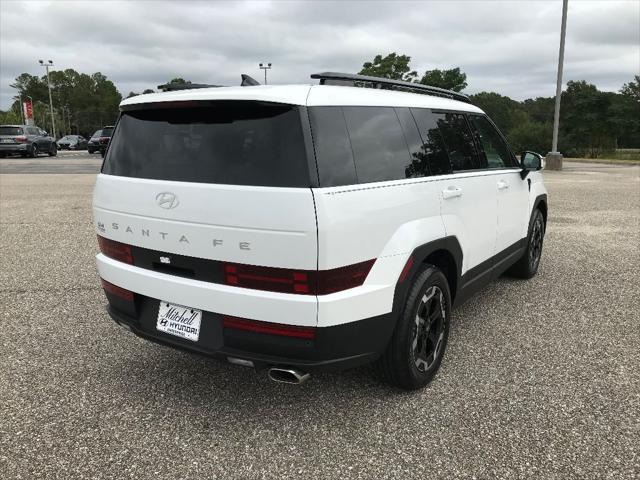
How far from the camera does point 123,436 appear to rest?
9.04ft

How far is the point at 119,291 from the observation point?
3.12 meters

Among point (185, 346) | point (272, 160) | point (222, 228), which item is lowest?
point (185, 346)

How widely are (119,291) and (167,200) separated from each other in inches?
30.1

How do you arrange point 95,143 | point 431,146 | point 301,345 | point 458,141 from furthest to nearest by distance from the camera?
point 95,143
point 458,141
point 431,146
point 301,345

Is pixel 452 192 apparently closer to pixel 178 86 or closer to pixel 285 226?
pixel 285 226

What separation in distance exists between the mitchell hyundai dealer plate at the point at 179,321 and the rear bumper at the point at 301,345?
3 centimetres

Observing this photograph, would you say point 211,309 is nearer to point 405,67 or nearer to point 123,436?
→ point 123,436

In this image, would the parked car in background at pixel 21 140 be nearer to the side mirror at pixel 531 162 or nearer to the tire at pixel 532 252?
the tire at pixel 532 252

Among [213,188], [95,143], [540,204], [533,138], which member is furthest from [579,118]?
[213,188]

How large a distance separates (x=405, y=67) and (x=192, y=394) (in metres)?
46.7

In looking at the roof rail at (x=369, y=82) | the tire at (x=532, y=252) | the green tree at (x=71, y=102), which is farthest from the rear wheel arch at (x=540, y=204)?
the green tree at (x=71, y=102)

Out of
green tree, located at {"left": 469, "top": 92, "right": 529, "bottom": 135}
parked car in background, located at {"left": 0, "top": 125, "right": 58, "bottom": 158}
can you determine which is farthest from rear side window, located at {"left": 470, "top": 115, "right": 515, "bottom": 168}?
green tree, located at {"left": 469, "top": 92, "right": 529, "bottom": 135}

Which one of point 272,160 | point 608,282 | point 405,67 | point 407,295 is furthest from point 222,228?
point 405,67

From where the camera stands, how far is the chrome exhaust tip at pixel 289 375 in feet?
8.34
